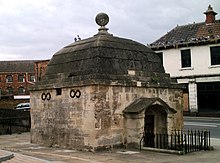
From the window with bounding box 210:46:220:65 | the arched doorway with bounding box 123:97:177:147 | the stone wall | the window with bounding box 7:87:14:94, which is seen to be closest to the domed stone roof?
the stone wall

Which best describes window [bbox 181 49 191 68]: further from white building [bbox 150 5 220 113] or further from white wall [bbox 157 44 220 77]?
white wall [bbox 157 44 220 77]

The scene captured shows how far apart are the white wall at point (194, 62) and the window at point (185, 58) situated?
1.03ft

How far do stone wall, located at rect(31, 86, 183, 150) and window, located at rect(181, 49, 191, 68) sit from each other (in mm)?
20007

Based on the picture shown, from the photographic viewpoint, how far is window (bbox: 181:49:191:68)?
35844mm

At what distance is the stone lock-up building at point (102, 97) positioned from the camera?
14000mm

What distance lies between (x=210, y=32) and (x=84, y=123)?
2495 centimetres

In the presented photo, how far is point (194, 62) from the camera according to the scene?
35406 mm

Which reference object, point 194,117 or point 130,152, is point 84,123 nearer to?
point 130,152

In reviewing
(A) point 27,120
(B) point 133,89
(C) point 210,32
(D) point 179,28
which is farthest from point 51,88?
(D) point 179,28

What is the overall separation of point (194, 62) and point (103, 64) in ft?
74.4

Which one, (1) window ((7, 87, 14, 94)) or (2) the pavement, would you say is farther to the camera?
→ (1) window ((7, 87, 14, 94))

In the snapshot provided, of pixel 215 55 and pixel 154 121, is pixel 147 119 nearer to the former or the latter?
pixel 154 121

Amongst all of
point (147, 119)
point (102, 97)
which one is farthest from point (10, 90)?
point (102, 97)

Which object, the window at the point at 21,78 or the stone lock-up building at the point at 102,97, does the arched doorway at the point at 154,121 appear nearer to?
the stone lock-up building at the point at 102,97
